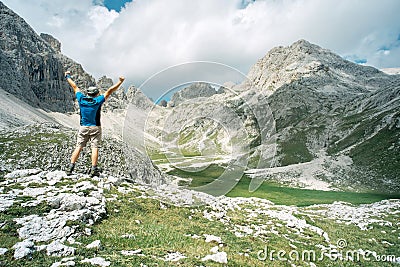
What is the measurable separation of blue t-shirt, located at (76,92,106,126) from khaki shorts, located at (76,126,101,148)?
23 centimetres

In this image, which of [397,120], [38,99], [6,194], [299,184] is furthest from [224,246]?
[38,99]

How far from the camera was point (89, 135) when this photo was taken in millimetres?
13531

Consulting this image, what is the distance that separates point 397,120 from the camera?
105188 mm

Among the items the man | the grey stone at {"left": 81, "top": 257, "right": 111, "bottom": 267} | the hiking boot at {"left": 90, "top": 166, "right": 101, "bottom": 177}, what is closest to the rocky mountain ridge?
the man

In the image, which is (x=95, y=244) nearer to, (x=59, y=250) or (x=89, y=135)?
(x=59, y=250)

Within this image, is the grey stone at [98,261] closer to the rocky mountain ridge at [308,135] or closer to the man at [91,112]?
the rocky mountain ridge at [308,135]

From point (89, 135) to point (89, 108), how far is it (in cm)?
165

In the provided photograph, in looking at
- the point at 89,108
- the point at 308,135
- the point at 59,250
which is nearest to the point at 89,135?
the point at 89,108

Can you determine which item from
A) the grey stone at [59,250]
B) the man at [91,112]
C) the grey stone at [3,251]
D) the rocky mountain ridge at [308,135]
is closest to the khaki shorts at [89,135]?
the man at [91,112]

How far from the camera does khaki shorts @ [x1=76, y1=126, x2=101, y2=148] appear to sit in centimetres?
1330

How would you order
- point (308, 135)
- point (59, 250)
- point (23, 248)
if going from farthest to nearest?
point (308, 135)
point (59, 250)
point (23, 248)

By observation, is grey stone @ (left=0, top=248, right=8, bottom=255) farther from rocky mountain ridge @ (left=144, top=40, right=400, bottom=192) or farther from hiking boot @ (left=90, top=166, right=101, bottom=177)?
hiking boot @ (left=90, top=166, right=101, bottom=177)

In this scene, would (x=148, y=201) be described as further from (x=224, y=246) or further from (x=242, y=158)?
(x=242, y=158)

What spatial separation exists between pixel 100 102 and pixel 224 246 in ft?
30.1
